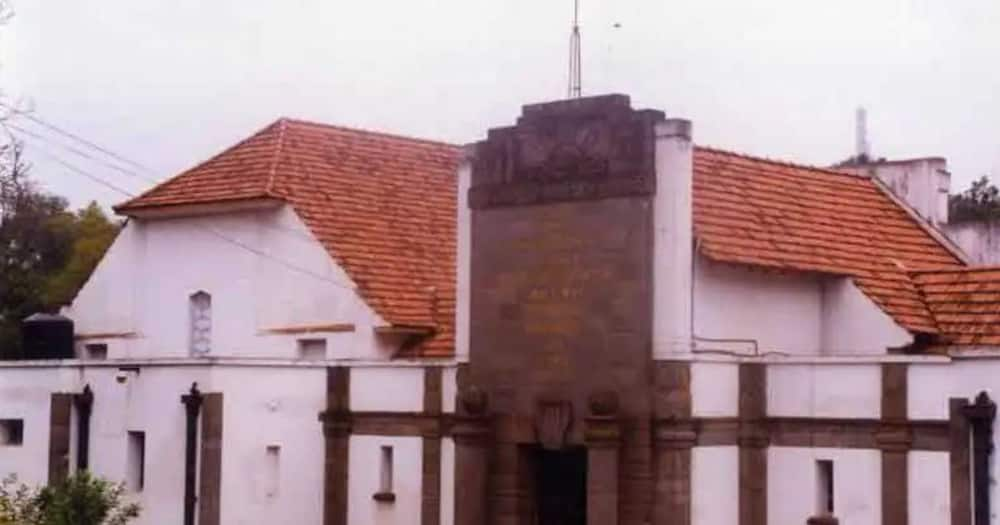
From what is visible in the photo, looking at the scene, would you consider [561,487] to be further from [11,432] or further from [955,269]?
[11,432]

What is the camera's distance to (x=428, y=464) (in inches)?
1267

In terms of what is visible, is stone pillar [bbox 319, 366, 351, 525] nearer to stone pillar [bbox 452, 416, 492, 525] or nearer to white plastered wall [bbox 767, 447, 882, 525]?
stone pillar [bbox 452, 416, 492, 525]

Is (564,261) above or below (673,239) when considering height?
below

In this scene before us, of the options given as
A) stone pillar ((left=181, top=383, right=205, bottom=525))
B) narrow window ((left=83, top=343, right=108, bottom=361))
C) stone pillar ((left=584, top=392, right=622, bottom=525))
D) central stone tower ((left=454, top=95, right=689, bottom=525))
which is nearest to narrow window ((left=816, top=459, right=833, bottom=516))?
central stone tower ((left=454, top=95, right=689, bottom=525))

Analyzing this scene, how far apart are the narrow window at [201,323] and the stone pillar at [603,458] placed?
37.7 feet

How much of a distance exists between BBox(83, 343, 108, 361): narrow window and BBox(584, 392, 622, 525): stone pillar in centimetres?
1476

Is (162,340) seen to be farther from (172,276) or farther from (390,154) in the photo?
(390,154)

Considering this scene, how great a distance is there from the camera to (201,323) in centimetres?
3841

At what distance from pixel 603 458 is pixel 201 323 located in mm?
12083

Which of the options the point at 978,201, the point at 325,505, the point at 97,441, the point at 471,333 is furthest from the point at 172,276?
the point at 978,201

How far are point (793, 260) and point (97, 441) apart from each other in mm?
12665

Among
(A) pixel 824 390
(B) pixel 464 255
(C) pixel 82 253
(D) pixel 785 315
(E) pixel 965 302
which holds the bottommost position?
(A) pixel 824 390

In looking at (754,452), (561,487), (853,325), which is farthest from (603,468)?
(853,325)

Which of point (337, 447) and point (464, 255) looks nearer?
point (464, 255)
